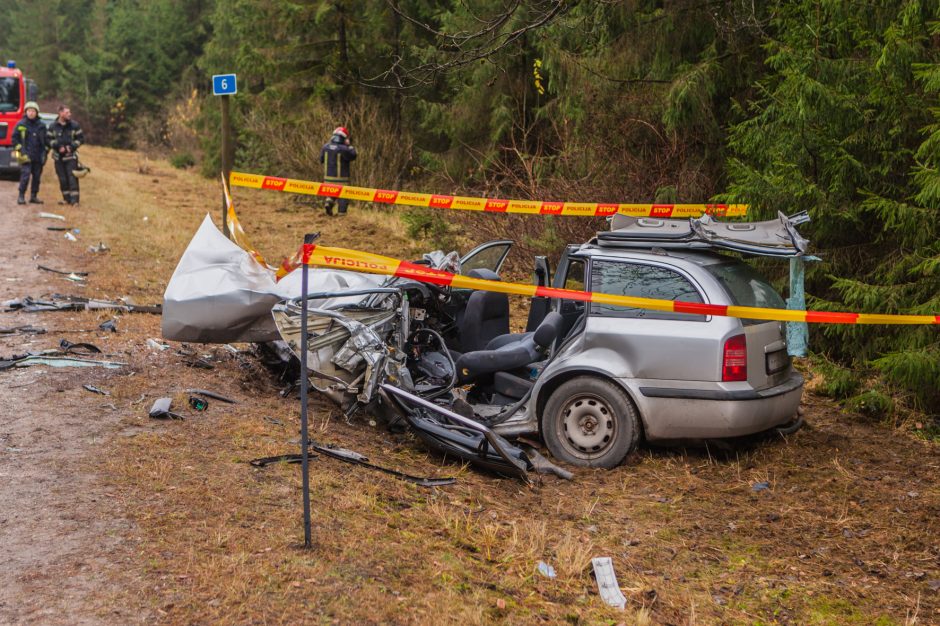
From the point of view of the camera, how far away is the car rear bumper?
6.18m

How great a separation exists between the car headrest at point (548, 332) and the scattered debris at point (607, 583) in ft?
6.89

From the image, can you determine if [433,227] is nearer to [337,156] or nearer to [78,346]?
[337,156]

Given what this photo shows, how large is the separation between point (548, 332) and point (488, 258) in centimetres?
155

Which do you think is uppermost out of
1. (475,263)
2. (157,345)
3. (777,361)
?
(475,263)

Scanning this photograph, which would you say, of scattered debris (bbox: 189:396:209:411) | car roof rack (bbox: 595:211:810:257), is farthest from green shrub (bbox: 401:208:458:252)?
scattered debris (bbox: 189:396:209:411)

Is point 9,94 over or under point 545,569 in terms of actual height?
over

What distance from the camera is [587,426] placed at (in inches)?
260

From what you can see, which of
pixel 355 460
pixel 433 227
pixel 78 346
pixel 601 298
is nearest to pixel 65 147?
→ pixel 433 227

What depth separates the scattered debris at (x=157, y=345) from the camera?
27.7 feet

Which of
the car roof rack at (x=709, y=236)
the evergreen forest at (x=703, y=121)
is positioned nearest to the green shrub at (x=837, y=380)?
the evergreen forest at (x=703, y=121)

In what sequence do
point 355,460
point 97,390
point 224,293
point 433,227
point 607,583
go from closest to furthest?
point 607,583
point 355,460
point 97,390
point 224,293
point 433,227

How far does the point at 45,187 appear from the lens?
23297 millimetres

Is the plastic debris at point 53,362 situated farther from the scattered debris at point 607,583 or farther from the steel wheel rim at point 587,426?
the scattered debris at point 607,583

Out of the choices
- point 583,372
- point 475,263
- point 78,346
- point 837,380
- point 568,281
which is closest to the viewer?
point 583,372
